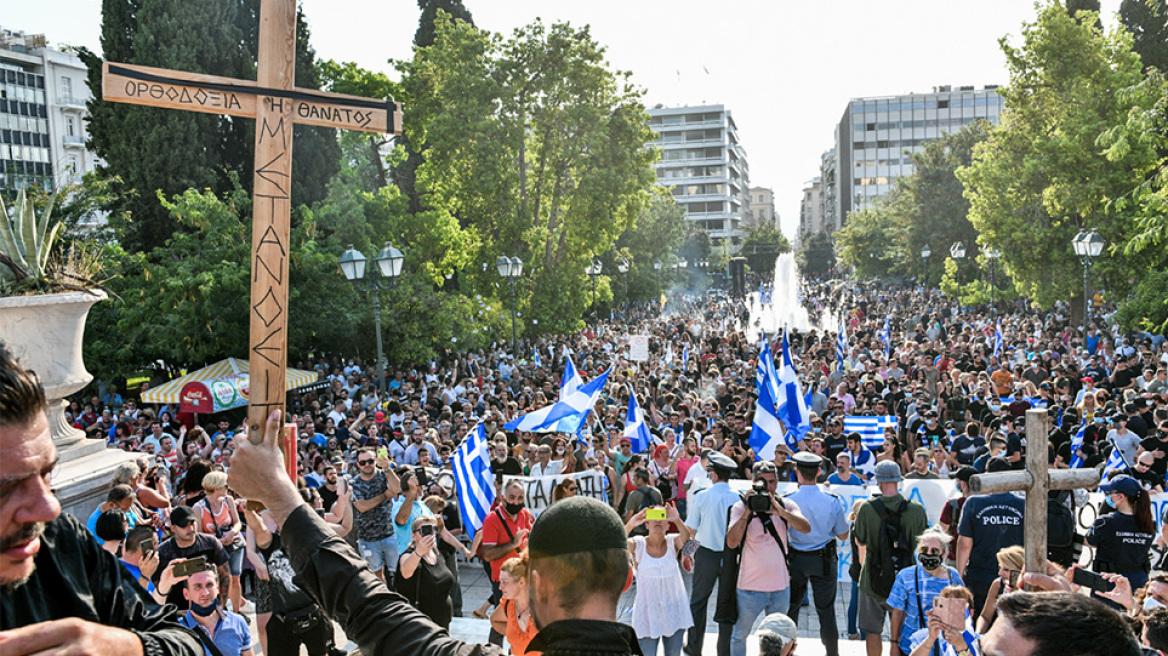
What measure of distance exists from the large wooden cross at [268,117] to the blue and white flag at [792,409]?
10.6 meters

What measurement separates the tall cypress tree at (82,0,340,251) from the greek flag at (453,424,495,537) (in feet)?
60.8

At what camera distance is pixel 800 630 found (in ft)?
28.2

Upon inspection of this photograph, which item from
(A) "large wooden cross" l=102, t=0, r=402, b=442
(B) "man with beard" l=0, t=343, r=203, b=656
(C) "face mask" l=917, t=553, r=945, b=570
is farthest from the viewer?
(C) "face mask" l=917, t=553, r=945, b=570

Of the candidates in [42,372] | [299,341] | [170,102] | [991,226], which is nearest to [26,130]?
[299,341]

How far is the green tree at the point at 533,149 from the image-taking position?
2936cm

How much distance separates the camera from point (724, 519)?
24.3ft

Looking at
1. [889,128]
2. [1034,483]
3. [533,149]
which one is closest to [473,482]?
[1034,483]

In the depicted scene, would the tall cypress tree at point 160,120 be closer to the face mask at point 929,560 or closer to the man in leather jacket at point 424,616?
the face mask at point 929,560

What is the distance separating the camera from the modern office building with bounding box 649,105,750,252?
403 ft

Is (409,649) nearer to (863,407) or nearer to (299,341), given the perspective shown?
(863,407)


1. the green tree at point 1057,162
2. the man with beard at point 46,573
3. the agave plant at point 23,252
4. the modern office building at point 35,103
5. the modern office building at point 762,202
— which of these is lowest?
the man with beard at point 46,573

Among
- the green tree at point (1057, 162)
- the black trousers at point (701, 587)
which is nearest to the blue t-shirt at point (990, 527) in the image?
the black trousers at point (701, 587)

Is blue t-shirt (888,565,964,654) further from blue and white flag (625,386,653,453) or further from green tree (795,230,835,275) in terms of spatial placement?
green tree (795,230,835,275)

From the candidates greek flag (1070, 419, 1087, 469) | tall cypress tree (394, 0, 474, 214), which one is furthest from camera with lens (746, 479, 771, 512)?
tall cypress tree (394, 0, 474, 214)
